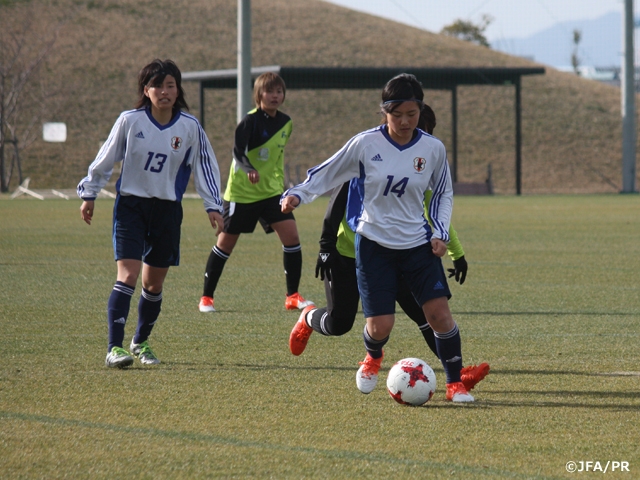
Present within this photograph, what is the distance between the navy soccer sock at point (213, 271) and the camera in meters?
8.26

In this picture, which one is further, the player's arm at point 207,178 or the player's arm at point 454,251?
the player's arm at point 207,178

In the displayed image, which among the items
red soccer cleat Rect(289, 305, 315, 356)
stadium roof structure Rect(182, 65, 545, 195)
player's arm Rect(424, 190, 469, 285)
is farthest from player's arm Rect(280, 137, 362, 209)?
stadium roof structure Rect(182, 65, 545, 195)

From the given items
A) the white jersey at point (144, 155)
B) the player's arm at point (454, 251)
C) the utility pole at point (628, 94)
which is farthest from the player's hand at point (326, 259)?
the utility pole at point (628, 94)

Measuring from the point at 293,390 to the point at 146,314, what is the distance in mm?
1353

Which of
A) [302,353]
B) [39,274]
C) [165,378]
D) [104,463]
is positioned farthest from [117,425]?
[39,274]

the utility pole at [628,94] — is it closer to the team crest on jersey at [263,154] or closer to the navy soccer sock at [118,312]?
the team crest on jersey at [263,154]

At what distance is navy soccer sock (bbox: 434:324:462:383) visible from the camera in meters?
4.95

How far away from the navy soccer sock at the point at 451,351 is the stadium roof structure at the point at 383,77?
27.5m

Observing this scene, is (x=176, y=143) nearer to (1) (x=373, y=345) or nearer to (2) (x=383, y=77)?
(1) (x=373, y=345)

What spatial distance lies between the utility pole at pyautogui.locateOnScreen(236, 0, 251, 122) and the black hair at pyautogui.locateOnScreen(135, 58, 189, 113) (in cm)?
1833

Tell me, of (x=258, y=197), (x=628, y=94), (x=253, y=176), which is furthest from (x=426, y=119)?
(x=628, y=94)

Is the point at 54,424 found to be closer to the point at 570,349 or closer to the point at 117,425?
the point at 117,425

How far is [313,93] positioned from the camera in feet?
172

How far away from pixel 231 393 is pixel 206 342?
162cm
